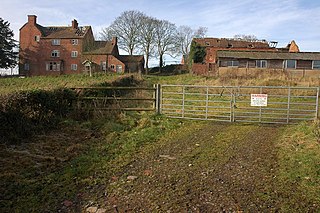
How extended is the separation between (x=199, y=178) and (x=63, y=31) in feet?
177

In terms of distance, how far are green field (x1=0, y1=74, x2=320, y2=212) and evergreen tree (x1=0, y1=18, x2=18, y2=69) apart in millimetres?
48312

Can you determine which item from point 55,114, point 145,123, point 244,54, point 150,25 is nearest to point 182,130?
point 145,123

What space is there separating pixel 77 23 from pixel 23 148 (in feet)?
172

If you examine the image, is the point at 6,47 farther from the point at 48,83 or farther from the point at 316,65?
the point at 316,65

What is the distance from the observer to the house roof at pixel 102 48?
5038 cm

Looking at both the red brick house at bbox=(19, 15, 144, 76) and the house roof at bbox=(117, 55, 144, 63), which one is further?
the house roof at bbox=(117, 55, 144, 63)

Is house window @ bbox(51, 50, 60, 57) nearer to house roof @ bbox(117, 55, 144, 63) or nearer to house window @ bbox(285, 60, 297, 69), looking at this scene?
house roof @ bbox(117, 55, 144, 63)

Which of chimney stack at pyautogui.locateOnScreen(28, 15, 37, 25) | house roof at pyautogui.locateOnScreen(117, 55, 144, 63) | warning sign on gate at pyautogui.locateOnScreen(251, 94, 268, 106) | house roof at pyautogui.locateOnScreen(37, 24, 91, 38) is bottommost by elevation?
warning sign on gate at pyautogui.locateOnScreen(251, 94, 268, 106)

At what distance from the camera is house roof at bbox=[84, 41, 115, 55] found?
5038cm

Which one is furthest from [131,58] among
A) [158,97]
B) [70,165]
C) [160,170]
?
[160,170]

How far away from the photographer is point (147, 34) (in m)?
54.8

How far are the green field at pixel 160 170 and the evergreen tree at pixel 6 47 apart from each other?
48312mm

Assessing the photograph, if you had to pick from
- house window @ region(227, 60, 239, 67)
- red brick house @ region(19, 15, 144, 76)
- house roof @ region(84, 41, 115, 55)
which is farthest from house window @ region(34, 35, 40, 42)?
house window @ region(227, 60, 239, 67)

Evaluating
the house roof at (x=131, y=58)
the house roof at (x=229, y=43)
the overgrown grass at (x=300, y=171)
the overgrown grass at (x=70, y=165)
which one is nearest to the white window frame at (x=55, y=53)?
the house roof at (x=131, y=58)
